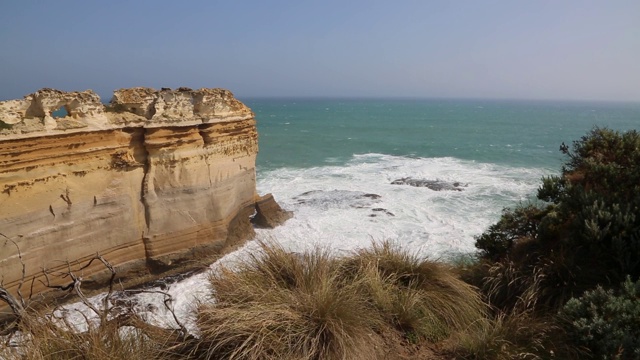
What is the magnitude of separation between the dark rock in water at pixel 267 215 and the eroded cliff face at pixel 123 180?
3.67ft

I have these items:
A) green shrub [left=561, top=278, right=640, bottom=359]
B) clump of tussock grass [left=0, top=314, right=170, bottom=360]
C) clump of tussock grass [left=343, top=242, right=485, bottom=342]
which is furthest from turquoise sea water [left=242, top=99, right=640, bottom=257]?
clump of tussock grass [left=0, top=314, right=170, bottom=360]

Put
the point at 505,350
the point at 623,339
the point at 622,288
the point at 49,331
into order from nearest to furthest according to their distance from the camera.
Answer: the point at 49,331 < the point at 623,339 < the point at 505,350 < the point at 622,288

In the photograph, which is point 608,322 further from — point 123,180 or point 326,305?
point 123,180

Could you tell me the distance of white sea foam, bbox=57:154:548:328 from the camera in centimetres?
1149

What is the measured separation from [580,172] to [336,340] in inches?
200

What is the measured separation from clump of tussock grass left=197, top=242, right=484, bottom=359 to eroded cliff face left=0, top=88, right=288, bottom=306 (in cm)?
491

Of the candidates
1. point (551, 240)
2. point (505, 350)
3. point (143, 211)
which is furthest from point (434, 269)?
point (143, 211)

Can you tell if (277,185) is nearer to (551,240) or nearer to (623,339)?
(551,240)

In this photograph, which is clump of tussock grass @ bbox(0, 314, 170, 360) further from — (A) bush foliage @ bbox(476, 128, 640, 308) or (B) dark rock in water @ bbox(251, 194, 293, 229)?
(B) dark rock in water @ bbox(251, 194, 293, 229)

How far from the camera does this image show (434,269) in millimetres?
4570

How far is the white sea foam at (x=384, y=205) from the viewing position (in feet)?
37.7

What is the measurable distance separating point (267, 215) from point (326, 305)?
32.7 feet

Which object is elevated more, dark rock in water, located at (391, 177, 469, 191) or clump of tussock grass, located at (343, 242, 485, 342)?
clump of tussock grass, located at (343, 242, 485, 342)

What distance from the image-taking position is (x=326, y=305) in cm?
327
